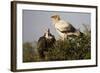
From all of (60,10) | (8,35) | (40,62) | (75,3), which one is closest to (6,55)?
(8,35)

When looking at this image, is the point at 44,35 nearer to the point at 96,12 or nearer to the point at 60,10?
the point at 60,10

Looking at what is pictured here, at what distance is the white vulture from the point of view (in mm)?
2096

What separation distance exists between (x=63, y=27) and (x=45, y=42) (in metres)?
0.23

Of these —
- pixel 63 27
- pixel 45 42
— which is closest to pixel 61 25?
pixel 63 27

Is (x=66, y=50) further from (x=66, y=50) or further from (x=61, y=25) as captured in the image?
(x=61, y=25)

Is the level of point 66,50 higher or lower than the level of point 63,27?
lower

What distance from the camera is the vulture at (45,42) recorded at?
6.66 ft

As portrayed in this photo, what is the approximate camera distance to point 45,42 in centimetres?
205

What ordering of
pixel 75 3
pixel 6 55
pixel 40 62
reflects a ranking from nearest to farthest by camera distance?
pixel 6 55 < pixel 40 62 < pixel 75 3

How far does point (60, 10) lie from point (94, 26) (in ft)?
1.34

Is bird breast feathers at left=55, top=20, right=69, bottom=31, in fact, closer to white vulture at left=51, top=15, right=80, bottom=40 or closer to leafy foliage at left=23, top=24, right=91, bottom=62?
white vulture at left=51, top=15, right=80, bottom=40

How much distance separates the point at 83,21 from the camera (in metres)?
2.22

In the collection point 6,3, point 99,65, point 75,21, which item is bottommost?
point 99,65

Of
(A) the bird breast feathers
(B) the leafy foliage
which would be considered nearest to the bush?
(B) the leafy foliage
